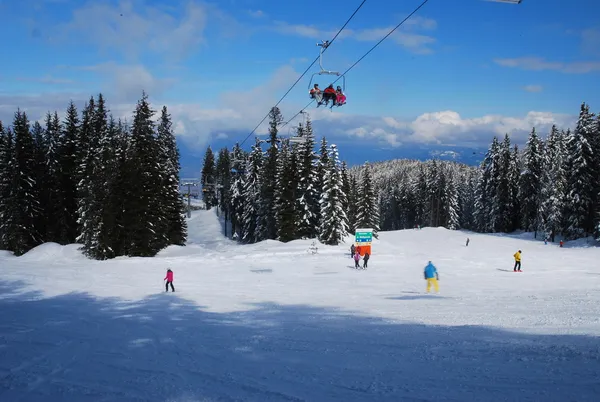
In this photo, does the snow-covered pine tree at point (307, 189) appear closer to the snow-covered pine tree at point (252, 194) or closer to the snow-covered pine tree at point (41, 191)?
the snow-covered pine tree at point (252, 194)

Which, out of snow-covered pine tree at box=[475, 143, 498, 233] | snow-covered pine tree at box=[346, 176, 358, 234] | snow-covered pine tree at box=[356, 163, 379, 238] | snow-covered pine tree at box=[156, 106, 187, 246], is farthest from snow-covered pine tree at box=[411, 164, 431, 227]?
snow-covered pine tree at box=[156, 106, 187, 246]

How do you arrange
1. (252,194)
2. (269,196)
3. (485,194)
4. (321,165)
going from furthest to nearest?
1. (485,194)
2. (252,194)
3. (269,196)
4. (321,165)

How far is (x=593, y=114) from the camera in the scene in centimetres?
5203

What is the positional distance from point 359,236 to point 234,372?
26383 millimetres

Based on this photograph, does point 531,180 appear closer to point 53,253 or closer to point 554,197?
point 554,197

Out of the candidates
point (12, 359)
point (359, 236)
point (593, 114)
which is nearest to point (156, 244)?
point (359, 236)

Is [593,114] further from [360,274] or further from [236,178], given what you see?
[236,178]

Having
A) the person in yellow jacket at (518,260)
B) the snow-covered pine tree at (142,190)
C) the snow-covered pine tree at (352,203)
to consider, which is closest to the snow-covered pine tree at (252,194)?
the snow-covered pine tree at (352,203)

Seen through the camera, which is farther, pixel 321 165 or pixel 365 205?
pixel 365 205

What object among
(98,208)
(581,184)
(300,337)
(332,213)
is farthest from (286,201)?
(300,337)

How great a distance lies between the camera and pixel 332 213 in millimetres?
47250

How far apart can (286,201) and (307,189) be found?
10.1 feet

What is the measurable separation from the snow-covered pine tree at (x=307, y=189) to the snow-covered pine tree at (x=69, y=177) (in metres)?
26.1

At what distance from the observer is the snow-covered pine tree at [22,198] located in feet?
142
